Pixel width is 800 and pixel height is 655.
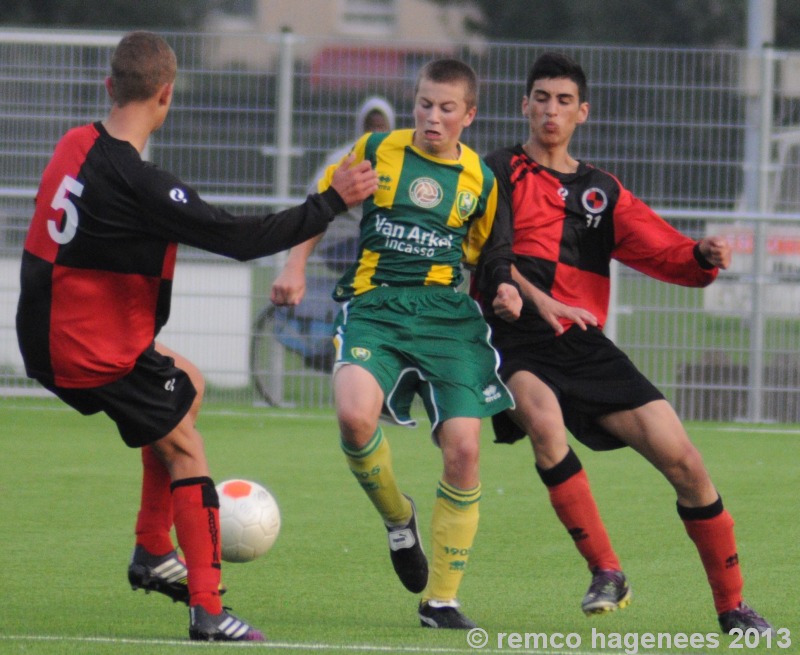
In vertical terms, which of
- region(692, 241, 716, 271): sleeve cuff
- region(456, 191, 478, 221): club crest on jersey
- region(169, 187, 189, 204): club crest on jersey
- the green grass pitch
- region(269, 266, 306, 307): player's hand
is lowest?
the green grass pitch

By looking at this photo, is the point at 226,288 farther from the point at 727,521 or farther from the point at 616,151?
the point at 727,521

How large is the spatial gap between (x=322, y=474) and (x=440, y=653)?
4085 millimetres

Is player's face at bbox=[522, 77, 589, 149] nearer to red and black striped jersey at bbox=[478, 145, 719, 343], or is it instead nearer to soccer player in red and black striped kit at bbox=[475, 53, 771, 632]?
soccer player in red and black striped kit at bbox=[475, 53, 771, 632]

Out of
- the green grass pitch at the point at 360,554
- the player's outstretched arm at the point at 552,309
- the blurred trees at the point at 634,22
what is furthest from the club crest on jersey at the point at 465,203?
the blurred trees at the point at 634,22

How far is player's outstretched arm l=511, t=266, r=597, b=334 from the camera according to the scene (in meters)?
5.45

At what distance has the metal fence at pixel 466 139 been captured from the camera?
11.3 m

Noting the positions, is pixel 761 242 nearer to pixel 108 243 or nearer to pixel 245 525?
pixel 245 525

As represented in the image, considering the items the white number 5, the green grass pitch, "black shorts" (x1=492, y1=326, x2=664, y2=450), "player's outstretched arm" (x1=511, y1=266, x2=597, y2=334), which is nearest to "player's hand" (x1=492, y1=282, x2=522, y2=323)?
"player's outstretched arm" (x1=511, y1=266, x2=597, y2=334)

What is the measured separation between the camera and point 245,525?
5664mm

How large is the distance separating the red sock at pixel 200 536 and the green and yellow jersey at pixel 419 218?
3.27 ft

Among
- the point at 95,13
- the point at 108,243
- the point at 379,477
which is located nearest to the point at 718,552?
the point at 379,477

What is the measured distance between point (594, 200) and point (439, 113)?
64 centimetres

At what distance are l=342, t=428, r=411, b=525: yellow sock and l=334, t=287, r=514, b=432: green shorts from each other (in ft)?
0.54

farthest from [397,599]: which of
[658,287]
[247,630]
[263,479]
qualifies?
[658,287]
